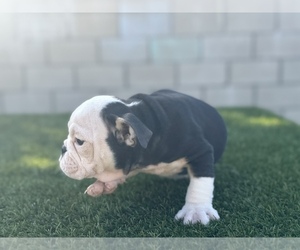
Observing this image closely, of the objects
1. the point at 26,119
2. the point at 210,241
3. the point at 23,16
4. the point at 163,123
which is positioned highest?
the point at 23,16

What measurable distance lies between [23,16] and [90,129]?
106 inches

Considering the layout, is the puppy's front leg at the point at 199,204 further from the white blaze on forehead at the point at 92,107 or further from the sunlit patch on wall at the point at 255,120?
the sunlit patch on wall at the point at 255,120

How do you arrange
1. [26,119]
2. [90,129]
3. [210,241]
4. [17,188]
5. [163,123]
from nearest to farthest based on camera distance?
[210,241] → [90,129] → [163,123] → [17,188] → [26,119]

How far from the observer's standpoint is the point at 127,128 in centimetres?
152

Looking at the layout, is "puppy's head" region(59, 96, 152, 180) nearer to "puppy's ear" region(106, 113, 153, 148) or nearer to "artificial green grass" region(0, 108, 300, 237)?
"puppy's ear" region(106, 113, 153, 148)

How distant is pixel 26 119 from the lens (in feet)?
12.7

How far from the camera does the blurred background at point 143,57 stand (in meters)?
4.20

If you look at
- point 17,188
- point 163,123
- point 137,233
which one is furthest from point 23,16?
point 137,233

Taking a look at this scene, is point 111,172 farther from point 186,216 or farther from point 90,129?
point 186,216

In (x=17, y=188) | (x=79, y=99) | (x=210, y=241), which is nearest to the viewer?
(x=210, y=241)

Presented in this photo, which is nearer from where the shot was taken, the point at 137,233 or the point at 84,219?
the point at 137,233

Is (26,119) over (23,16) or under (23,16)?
under

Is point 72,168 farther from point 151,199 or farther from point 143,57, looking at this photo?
point 143,57

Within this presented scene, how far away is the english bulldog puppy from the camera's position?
152 cm
